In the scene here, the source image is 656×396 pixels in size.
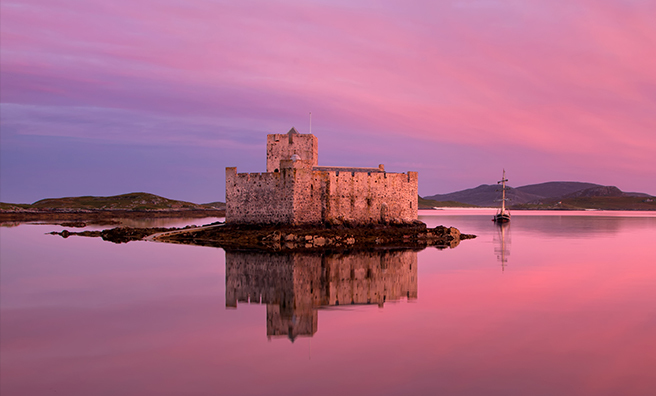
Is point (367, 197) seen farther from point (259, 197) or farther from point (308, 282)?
point (308, 282)

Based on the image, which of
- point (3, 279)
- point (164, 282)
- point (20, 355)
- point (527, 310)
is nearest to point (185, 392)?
point (20, 355)

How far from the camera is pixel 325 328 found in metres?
A: 11.6

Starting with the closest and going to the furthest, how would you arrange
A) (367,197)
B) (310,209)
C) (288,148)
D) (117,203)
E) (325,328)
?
(325,328) < (310,209) < (367,197) < (288,148) < (117,203)

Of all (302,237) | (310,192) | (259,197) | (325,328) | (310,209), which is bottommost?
(325,328)

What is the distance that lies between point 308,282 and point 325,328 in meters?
5.84

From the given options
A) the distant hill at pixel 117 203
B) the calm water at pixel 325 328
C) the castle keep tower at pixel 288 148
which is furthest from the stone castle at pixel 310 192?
the distant hill at pixel 117 203

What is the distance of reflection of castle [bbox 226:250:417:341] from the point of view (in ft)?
43.2

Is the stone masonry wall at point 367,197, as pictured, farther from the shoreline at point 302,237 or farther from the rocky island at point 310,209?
the shoreline at point 302,237

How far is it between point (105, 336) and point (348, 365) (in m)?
5.15

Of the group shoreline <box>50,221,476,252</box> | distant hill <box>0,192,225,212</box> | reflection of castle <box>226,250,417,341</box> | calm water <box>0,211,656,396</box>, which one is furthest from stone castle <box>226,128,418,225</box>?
distant hill <box>0,192,225,212</box>

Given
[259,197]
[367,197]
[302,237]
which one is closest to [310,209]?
[302,237]

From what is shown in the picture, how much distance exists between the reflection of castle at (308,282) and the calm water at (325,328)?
86 millimetres

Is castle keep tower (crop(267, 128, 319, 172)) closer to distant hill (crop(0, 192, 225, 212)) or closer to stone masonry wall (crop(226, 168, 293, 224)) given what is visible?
stone masonry wall (crop(226, 168, 293, 224))

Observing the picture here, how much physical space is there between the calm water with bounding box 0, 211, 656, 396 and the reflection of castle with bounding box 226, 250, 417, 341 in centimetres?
9
